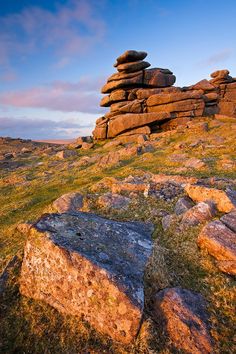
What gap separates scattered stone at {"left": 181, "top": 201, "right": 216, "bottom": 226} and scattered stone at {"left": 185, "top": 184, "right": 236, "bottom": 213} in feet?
1.43

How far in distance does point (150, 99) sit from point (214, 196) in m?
43.0

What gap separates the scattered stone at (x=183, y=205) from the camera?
41.2 ft

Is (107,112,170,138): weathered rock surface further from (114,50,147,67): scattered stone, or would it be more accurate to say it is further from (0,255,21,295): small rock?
(0,255,21,295): small rock

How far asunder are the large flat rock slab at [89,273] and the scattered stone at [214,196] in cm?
461

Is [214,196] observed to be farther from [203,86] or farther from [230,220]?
[203,86]

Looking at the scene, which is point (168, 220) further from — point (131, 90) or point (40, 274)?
point (131, 90)

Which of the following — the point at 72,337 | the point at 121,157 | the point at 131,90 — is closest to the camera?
the point at 72,337

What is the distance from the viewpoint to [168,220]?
38.6ft

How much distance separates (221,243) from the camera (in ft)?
29.5

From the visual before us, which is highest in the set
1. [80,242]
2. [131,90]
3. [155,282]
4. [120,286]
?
[131,90]

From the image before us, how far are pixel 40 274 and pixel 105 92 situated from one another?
182 ft

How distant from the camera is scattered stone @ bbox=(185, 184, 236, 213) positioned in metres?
11.6

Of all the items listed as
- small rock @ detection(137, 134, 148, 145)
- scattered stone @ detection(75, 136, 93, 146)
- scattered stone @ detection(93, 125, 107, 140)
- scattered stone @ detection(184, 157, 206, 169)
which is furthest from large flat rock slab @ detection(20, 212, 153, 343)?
scattered stone @ detection(75, 136, 93, 146)

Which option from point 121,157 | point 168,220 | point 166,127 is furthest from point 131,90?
point 168,220
